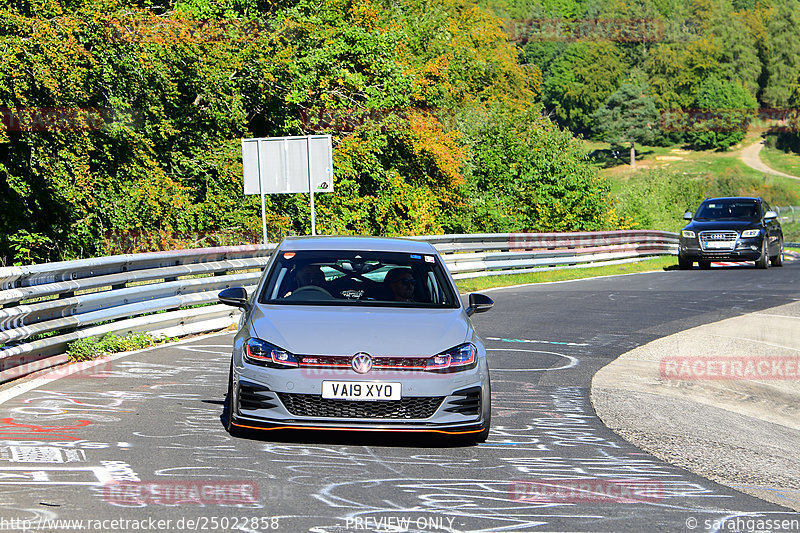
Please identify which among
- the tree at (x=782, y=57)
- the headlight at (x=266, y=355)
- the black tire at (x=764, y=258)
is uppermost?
the tree at (x=782, y=57)

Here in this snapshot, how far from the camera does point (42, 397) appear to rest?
339 inches

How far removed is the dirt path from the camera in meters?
130

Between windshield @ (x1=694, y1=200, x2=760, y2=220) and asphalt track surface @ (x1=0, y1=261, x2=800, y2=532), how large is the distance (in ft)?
64.0

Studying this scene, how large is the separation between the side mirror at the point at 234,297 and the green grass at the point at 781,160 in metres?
131

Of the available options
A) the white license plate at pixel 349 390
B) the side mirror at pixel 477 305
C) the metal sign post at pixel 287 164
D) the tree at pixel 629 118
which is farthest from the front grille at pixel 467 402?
the tree at pixel 629 118

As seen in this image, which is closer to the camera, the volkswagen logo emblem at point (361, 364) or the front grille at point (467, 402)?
the volkswagen logo emblem at point (361, 364)

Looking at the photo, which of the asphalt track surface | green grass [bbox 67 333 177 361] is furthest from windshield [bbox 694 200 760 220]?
green grass [bbox 67 333 177 361]

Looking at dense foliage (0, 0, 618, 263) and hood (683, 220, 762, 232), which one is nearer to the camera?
dense foliage (0, 0, 618, 263)

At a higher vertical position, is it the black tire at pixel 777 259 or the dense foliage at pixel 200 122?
the dense foliage at pixel 200 122

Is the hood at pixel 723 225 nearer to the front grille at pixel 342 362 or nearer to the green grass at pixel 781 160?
the front grille at pixel 342 362

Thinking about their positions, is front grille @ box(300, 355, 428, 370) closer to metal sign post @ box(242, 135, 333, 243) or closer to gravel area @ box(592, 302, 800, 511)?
gravel area @ box(592, 302, 800, 511)

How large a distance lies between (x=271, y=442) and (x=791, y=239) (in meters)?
65.0

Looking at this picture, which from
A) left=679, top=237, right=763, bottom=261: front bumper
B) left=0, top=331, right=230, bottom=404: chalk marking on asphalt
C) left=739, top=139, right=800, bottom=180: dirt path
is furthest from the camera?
left=739, top=139, right=800, bottom=180: dirt path

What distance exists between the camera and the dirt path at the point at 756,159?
427 feet
